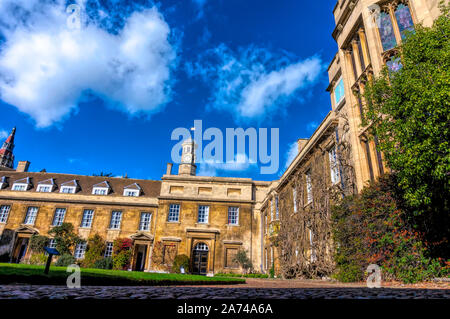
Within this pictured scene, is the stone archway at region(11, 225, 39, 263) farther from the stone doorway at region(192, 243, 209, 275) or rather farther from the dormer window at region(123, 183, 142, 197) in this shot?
the stone doorway at region(192, 243, 209, 275)

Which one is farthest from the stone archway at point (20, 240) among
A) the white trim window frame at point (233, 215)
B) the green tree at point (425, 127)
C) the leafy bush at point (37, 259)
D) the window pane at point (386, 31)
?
the window pane at point (386, 31)

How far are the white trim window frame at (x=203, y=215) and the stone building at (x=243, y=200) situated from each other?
11cm

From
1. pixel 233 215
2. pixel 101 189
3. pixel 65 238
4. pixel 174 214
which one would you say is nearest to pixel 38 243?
pixel 65 238

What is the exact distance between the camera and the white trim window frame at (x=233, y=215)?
3008cm

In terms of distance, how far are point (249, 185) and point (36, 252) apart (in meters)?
23.7

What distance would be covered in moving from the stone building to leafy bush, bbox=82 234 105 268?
0.80 meters

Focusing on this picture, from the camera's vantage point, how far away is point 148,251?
29.2 meters

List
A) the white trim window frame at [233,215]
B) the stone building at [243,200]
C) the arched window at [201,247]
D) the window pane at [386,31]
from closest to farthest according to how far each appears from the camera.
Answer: the window pane at [386,31], the stone building at [243,200], the arched window at [201,247], the white trim window frame at [233,215]

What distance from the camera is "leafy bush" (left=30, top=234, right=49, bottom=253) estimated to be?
27.9 metres

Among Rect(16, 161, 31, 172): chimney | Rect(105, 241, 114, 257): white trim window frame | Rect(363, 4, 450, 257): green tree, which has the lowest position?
Rect(105, 241, 114, 257): white trim window frame

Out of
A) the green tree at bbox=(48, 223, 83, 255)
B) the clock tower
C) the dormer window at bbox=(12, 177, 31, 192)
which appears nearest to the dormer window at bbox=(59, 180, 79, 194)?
the dormer window at bbox=(12, 177, 31, 192)

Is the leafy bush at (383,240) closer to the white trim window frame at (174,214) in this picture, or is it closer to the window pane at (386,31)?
the window pane at (386,31)

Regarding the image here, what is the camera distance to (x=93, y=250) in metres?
27.9

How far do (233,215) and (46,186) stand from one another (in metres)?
23.2
